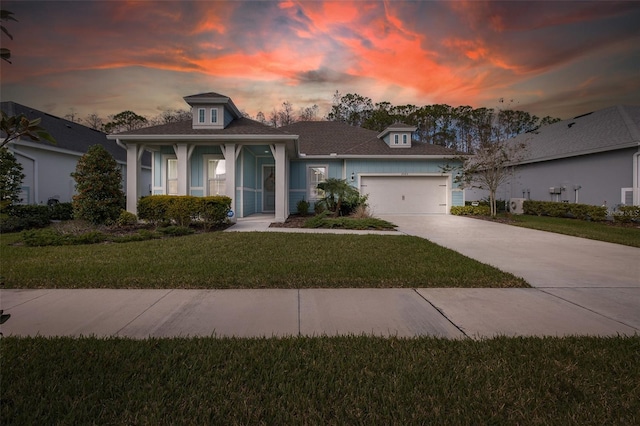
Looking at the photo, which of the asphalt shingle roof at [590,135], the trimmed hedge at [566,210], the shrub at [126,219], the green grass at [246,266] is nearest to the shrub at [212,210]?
the green grass at [246,266]

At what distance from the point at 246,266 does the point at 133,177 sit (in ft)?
30.0

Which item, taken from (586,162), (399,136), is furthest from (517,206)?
(399,136)

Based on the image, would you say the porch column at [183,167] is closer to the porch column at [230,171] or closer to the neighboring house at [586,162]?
the porch column at [230,171]

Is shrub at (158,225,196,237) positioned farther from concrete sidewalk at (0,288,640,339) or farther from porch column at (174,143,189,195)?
concrete sidewalk at (0,288,640,339)

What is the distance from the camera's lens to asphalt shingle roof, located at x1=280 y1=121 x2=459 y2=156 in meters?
16.2

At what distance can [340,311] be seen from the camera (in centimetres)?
345

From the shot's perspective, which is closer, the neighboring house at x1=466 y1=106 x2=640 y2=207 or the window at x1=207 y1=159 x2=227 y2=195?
the window at x1=207 y1=159 x2=227 y2=195

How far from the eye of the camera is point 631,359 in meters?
2.41

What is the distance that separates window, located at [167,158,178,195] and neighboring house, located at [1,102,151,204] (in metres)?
2.30

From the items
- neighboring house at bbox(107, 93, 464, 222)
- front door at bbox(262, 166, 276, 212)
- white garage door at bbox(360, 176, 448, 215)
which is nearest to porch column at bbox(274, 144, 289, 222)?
neighboring house at bbox(107, 93, 464, 222)

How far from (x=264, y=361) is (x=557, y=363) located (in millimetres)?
2222

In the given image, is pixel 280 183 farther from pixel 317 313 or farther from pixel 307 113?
pixel 307 113

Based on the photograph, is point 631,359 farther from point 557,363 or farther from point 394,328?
point 394,328

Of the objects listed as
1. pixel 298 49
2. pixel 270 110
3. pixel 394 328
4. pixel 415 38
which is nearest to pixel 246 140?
pixel 298 49
